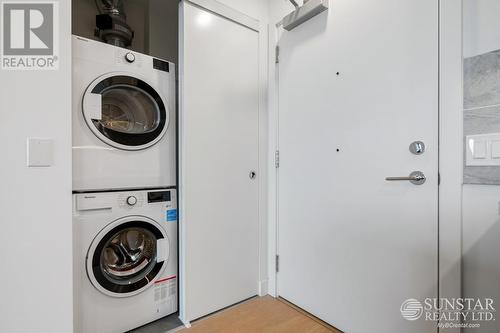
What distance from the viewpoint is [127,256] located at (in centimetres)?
153

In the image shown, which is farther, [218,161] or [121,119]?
[218,161]

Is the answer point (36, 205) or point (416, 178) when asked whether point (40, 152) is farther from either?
point (416, 178)

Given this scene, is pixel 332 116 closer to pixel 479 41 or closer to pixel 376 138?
pixel 376 138

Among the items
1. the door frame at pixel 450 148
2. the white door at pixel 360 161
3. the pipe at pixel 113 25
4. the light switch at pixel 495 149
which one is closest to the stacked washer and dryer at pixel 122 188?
the pipe at pixel 113 25

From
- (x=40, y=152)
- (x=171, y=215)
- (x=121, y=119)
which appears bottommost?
(x=171, y=215)

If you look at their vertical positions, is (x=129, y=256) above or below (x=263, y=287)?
above

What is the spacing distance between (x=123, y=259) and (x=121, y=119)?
35.1 inches

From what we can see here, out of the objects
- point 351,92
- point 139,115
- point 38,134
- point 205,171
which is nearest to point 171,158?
point 205,171

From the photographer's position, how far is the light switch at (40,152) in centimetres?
106

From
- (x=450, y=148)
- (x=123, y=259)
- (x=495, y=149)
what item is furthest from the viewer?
(x=123, y=259)

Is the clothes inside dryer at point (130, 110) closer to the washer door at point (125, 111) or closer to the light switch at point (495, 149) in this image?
the washer door at point (125, 111)

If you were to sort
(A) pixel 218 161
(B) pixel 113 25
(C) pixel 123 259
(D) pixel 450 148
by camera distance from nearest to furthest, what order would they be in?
(D) pixel 450 148 → (C) pixel 123 259 → (A) pixel 218 161 → (B) pixel 113 25

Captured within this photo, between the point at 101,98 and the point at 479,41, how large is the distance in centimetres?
181

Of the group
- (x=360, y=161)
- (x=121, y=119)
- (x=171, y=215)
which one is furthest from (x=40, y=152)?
(x=360, y=161)
